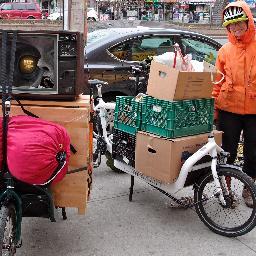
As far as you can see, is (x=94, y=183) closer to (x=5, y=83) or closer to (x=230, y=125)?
(x=230, y=125)

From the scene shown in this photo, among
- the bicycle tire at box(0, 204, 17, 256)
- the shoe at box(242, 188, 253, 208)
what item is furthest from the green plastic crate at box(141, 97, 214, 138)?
the bicycle tire at box(0, 204, 17, 256)

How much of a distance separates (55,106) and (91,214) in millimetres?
1381

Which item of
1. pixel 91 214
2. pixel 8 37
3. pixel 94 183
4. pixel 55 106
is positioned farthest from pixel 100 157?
pixel 8 37

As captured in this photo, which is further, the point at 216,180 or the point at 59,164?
the point at 216,180

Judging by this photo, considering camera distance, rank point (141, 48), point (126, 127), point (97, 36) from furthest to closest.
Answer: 1. point (97, 36)
2. point (141, 48)
3. point (126, 127)

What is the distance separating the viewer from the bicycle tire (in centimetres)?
297

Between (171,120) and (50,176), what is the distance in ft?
4.27

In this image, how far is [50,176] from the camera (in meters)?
3.06

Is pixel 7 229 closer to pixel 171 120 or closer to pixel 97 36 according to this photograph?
pixel 171 120

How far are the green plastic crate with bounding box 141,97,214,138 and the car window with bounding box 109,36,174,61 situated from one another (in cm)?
307

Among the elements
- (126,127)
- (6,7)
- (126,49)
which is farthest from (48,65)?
(6,7)

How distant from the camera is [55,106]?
3404mm

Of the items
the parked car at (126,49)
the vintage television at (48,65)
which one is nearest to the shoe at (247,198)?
the vintage television at (48,65)

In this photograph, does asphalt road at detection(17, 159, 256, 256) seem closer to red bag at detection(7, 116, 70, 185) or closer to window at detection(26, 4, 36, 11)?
red bag at detection(7, 116, 70, 185)
